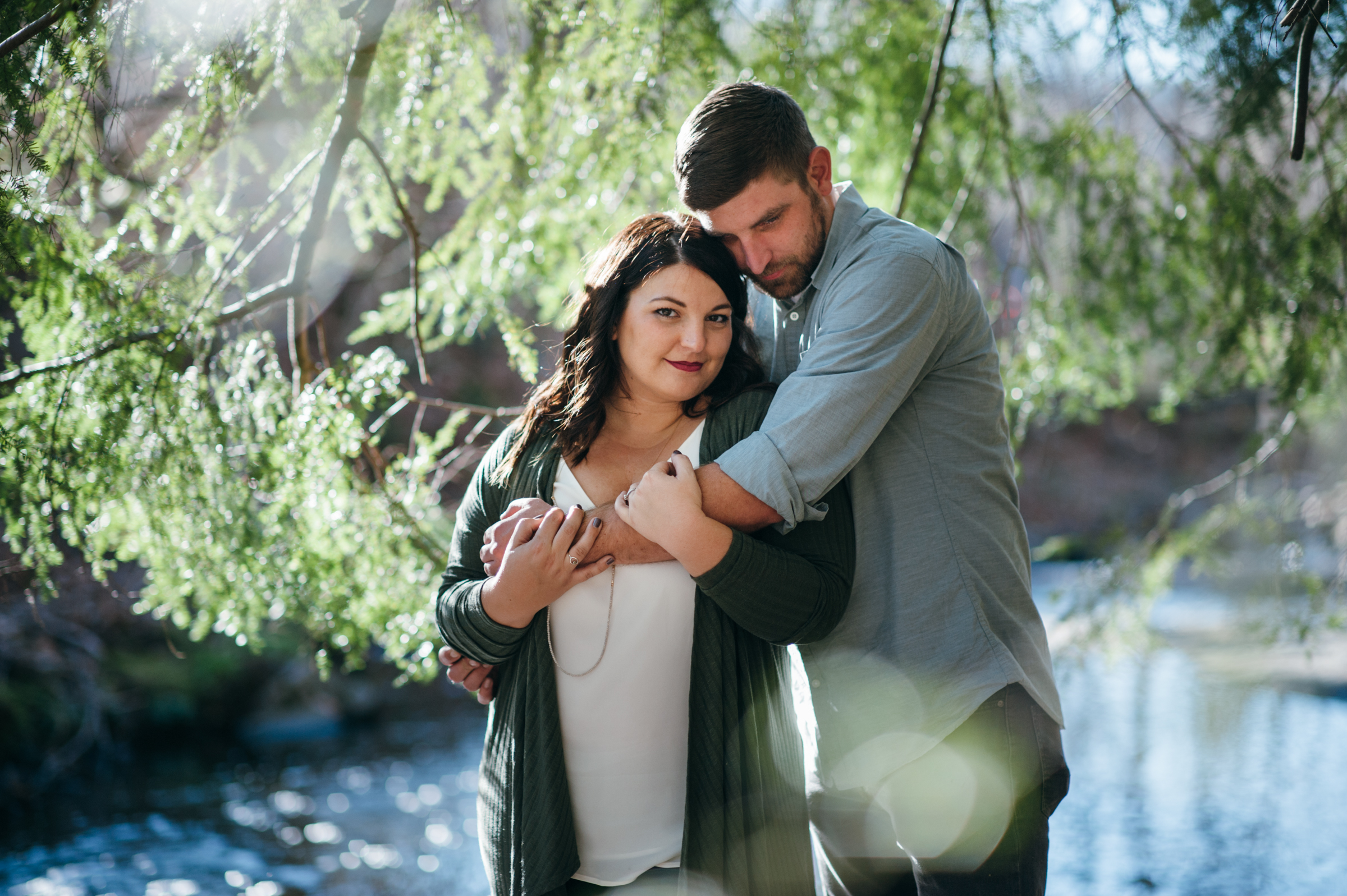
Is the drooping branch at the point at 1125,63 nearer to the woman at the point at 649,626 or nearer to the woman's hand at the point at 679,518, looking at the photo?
the woman at the point at 649,626

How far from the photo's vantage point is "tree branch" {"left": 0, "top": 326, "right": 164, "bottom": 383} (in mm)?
1957

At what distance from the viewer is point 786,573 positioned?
1.37 meters

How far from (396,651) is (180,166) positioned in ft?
4.21

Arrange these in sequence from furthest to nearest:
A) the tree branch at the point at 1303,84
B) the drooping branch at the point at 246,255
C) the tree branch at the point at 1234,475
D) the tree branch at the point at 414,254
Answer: the tree branch at the point at 1234,475 → the tree branch at the point at 414,254 → the drooping branch at the point at 246,255 → the tree branch at the point at 1303,84

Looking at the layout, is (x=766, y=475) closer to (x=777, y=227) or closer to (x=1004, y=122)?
(x=777, y=227)

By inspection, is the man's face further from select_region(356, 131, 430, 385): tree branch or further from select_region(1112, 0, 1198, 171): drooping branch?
select_region(1112, 0, 1198, 171): drooping branch

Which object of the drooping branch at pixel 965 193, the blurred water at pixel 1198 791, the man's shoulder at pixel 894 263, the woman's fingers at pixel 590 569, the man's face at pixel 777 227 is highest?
the drooping branch at pixel 965 193

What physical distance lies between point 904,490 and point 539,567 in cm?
57

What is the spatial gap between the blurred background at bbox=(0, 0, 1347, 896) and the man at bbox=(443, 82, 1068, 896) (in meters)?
0.55

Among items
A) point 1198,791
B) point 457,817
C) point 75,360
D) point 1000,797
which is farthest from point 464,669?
point 1198,791

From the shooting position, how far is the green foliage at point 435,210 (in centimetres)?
195

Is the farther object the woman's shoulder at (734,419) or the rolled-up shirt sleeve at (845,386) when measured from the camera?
the woman's shoulder at (734,419)

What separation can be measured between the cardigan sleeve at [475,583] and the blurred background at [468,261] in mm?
352

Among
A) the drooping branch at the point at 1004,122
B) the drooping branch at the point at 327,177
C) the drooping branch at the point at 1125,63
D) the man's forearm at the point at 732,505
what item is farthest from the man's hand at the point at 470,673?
the drooping branch at the point at 1125,63
